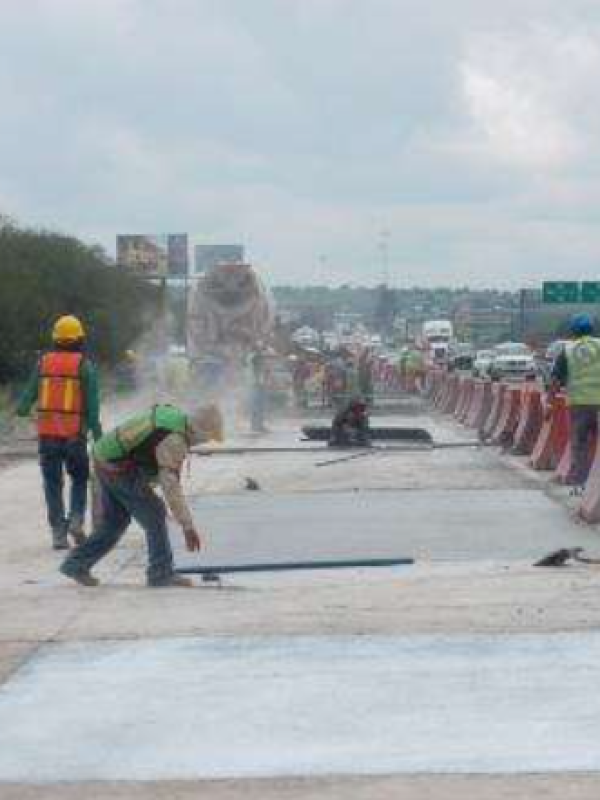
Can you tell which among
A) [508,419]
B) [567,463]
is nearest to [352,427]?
[508,419]

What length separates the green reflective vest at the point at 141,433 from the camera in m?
13.2

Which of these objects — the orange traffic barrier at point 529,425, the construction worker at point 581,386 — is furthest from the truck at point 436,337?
the construction worker at point 581,386

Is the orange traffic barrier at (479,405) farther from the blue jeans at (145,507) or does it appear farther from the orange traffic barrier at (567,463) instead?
the blue jeans at (145,507)

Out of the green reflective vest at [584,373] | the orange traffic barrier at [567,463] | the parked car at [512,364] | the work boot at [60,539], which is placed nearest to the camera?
the work boot at [60,539]

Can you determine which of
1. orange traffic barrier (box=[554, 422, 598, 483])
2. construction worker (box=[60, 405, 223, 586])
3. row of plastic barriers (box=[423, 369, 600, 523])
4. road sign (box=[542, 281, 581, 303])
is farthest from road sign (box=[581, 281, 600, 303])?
construction worker (box=[60, 405, 223, 586])

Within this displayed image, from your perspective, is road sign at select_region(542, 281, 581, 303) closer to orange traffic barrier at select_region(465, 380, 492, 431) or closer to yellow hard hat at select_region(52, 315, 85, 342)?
orange traffic barrier at select_region(465, 380, 492, 431)

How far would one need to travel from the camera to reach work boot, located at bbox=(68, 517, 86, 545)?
637 inches

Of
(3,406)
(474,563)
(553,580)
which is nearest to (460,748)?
(553,580)

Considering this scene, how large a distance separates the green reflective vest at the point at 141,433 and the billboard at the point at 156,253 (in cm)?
9694

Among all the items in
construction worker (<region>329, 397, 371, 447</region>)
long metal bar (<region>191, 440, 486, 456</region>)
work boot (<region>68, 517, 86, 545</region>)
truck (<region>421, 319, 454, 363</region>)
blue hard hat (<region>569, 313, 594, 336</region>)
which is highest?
blue hard hat (<region>569, 313, 594, 336</region>)

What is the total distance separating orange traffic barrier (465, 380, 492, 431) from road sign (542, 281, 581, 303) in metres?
24.8

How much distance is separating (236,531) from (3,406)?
88.4 ft

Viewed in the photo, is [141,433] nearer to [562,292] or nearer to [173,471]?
[173,471]

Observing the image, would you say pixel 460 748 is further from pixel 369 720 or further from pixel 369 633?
pixel 369 633
